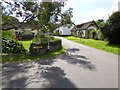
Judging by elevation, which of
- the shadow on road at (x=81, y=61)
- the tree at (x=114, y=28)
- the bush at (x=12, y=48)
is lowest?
the shadow on road at (x=81, y=61)

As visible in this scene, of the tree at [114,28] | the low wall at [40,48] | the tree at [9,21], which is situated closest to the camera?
the low wall at [40,48]

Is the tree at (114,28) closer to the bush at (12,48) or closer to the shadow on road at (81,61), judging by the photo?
the bush at (12,48)

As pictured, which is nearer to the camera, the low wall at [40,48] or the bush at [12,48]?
the low wall at [40,48]

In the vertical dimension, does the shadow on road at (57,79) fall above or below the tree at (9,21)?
below

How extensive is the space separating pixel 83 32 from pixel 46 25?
146 ft

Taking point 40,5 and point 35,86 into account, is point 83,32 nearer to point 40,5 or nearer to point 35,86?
point 40,5

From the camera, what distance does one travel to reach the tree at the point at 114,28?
105 feet

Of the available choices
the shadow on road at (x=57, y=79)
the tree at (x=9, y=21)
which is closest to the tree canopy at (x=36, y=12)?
the tree at (x=9, y=21)

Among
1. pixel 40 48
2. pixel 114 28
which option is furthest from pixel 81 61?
pixel 114 28

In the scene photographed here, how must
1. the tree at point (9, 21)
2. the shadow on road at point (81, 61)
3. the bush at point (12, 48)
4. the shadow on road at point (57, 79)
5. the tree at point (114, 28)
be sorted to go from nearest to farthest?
the shadow on road at point (57, 79)
the shadow on road at point (81, 61)
the tree at point (9, 21)
the bush at point (12, 48)
the tree at point (114, 28)

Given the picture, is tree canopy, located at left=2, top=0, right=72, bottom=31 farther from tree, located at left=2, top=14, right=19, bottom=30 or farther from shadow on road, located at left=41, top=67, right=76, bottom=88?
shadow on road, located at left=41, top=67, right=76, bottom=88

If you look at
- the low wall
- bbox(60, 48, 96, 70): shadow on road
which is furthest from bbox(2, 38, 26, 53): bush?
bbox(60, 48, 96, 70): shadow on road

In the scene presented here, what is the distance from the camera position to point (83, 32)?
66500 millimetres

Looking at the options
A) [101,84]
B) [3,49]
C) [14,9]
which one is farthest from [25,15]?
[101,84]
